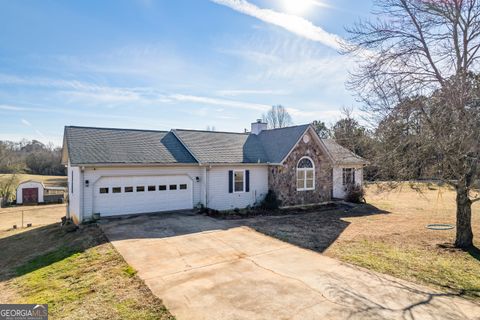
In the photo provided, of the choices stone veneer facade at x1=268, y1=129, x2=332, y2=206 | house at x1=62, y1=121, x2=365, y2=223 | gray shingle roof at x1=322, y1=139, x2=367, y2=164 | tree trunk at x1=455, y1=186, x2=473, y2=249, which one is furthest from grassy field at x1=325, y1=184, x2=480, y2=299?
gray shingle roof at x1=322, y1=139, x2=367, y2=164

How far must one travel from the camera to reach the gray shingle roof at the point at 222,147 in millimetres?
16469

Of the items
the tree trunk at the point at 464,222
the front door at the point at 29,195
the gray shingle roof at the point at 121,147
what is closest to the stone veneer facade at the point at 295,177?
the gray shingle roof at the point at 121,147

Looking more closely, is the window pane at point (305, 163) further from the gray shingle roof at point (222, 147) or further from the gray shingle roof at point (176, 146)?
the gray shingle roof at point (222, 147)

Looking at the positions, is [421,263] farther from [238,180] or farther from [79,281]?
[238,180]

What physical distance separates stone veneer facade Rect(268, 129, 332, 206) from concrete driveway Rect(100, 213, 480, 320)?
735 centimetres

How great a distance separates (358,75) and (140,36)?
9468mm

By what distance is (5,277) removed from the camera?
Result: 8.65 m

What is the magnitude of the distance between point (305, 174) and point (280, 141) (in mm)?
2655

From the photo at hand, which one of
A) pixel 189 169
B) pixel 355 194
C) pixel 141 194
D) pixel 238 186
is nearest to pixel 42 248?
pixel 141 194

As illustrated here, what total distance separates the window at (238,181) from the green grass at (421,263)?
7874 mm

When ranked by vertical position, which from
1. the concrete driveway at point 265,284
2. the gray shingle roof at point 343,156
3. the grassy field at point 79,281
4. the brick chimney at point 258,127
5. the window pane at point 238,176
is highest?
the brick chimney at point 258,127

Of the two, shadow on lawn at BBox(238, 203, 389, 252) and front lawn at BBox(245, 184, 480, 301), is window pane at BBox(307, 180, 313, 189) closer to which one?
shadow on lawn at BBox(238, 203, 389, 252)

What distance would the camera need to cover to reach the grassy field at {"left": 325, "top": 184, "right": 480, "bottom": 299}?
22.9ft

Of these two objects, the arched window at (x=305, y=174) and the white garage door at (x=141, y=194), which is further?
the arched window at (x=305, y=174)
